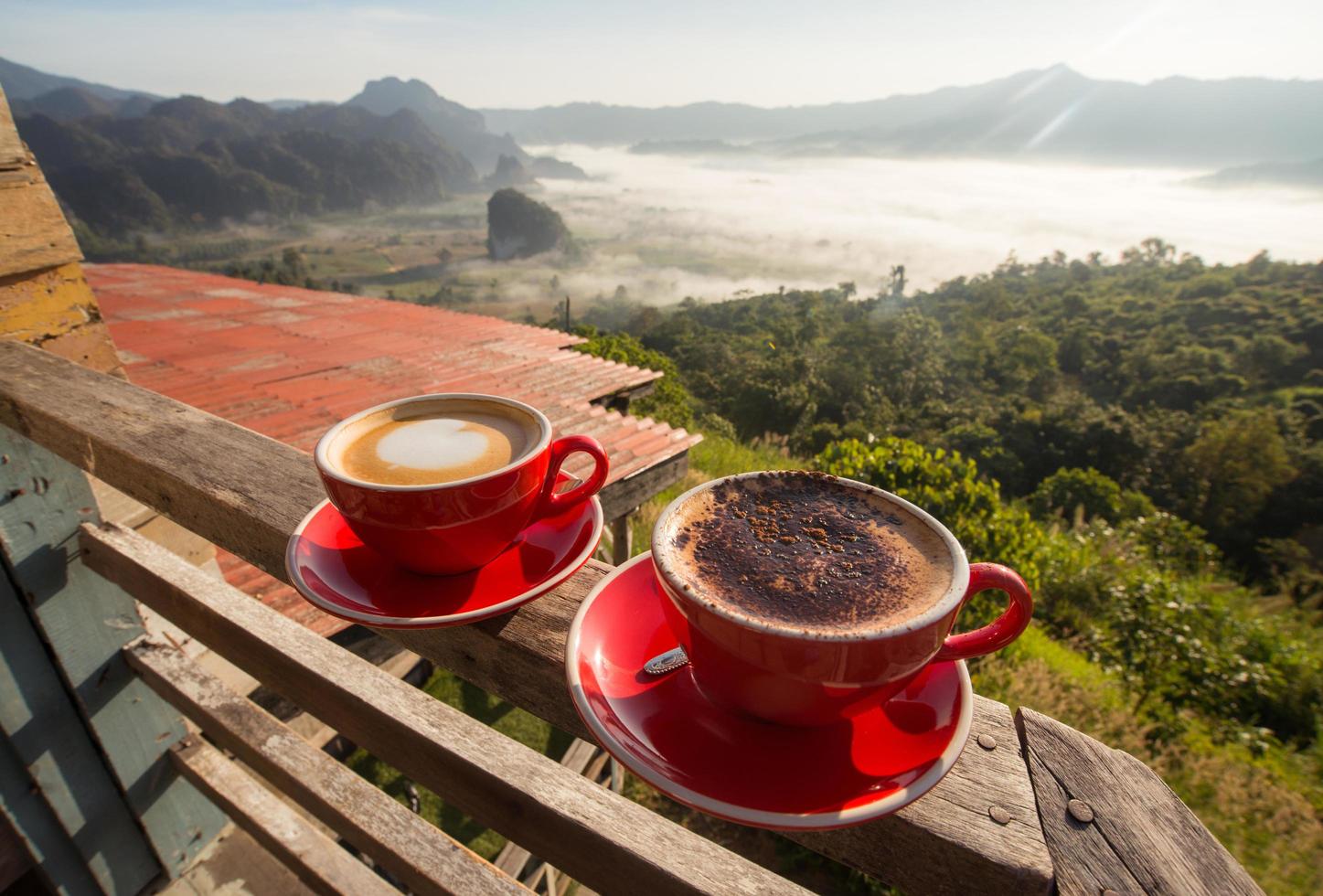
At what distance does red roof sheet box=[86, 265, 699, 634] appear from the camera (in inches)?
158

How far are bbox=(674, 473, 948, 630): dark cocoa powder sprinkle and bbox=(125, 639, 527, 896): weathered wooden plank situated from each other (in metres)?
0.82

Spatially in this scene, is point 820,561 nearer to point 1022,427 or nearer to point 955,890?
point 955,890

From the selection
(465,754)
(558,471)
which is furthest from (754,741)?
(558,471)

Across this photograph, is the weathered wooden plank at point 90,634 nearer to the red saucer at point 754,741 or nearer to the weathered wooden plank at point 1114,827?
the red saucer at point 754,741

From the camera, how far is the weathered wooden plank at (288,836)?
5.46 feet

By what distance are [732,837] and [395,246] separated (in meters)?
155

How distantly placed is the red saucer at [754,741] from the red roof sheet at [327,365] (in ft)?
5.07

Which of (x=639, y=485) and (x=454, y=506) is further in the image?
(x=639, y=485)

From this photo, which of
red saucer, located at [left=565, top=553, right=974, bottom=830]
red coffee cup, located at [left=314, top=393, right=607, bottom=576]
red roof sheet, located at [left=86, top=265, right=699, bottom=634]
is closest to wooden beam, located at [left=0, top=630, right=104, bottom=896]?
red roof sheet, located at [left=86, top=265, right=699, bottom=634]

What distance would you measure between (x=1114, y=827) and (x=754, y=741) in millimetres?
382

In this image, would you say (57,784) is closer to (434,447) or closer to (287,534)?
(287,534)

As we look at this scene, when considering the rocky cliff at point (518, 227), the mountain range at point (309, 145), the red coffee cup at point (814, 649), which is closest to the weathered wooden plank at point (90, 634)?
the red coffee cup at point (814, 649)

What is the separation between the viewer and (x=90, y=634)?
1.82 meters

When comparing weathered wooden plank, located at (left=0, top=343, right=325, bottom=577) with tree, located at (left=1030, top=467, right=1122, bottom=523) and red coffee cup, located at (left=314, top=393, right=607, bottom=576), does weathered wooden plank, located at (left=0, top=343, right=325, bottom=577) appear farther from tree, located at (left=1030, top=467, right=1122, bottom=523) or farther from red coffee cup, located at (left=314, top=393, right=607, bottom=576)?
tree, located at (left=1030, top=467, right=1122, bottom=523)
